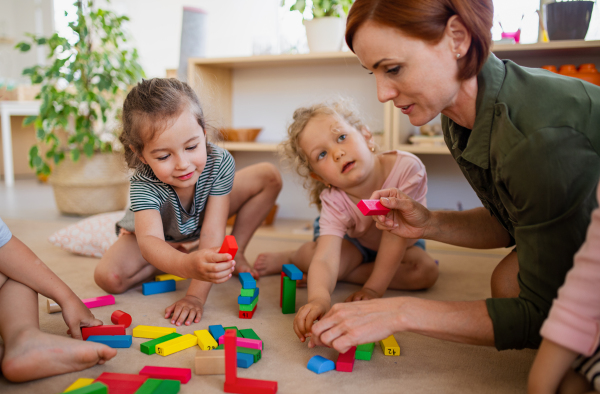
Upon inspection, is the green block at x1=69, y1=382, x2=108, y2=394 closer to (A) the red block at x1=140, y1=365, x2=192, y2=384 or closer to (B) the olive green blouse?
(A) the red block at x1=140, y1=365, x2=192, y2=384

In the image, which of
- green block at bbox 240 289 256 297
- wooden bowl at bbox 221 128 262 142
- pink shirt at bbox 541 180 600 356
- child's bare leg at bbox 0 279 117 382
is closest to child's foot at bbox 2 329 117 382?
child's bare leg at bbox 0 279 117 382

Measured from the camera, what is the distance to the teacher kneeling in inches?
31.3

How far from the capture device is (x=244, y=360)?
38.2 inches

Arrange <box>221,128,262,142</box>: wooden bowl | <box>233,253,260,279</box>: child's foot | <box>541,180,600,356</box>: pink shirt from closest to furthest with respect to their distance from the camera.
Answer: <box>541,180,600,356</box>: pink shirt < <box>233,253,260,279</box>: child's foot < <box>221,128,262,142</box>: wooden bowl

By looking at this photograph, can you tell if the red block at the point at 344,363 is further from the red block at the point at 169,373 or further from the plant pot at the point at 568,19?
the plant pot at the point at 568,19

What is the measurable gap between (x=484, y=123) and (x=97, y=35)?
7.83 feet

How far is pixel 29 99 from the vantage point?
4379 millimetres

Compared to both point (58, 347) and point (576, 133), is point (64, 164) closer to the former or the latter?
point (58, 347)

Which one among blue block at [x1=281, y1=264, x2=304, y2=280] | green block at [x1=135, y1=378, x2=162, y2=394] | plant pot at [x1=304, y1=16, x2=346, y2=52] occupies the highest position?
plant pot at [x1=304, y1=16, x2=346, y2=52]

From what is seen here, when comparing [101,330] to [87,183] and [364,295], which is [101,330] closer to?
[364,295]

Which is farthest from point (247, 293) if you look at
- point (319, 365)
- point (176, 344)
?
point (319, 365)

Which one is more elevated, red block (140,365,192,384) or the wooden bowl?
the wooden bowl

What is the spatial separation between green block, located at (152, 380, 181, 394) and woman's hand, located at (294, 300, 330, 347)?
0.29 metres

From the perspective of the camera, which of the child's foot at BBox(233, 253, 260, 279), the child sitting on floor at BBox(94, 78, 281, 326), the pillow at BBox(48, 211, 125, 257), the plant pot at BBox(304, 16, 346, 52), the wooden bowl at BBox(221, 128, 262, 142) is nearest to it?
the child sitting on floor at BBox(94, 78, 281, 326)
